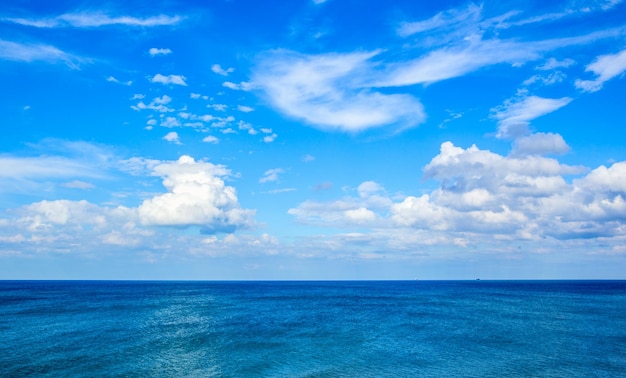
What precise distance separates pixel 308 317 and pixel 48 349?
50041 mm

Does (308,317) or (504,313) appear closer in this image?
(308,317)

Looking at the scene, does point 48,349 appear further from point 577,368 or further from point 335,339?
point 577,368

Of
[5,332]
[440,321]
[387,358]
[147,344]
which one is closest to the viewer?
[387,358]

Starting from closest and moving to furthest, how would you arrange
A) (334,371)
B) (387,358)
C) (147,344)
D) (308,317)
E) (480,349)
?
(334,371) → (387,358) → (480,349) → (147,344) → (308,317)

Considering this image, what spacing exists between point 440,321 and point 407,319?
672 cm

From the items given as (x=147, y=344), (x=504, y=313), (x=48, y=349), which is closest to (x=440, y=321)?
(x=504, y=313)

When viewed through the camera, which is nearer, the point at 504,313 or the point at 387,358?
the point at 387,358

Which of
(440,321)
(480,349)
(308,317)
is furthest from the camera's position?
(308,317)

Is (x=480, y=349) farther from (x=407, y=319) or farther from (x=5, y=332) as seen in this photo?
(x=5, y=332)

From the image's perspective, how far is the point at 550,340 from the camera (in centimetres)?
6297

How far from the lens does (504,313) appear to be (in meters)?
101

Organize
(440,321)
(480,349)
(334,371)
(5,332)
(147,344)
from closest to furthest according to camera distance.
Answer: (334,371) < (480,349) < (147,344) < (5,332) < (440,321)

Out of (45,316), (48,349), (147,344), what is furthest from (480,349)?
(45,316)

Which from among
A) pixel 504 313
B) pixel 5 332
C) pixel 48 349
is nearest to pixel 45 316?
pixel 5 332
